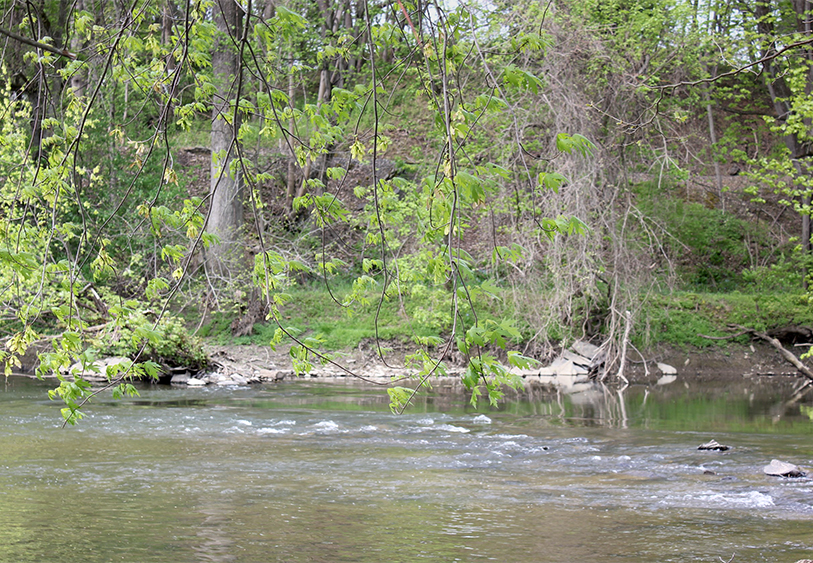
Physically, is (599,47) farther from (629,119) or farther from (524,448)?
(524,448)

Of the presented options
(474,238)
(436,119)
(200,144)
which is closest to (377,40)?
(436,119)

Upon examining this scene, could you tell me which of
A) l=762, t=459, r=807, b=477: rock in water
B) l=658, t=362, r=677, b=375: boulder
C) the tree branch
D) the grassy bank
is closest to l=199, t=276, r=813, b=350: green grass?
the grassy bank

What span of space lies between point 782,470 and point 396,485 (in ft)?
13.3

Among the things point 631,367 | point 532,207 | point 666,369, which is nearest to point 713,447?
point 532,207

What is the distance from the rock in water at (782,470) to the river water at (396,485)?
5.2 inches

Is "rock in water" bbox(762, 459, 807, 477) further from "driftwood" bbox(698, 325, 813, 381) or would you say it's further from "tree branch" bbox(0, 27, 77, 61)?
"driftwood" bbox(698, 325, 813, 381)

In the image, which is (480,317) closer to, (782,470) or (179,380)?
(179,380)

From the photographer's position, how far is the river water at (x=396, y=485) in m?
5.62

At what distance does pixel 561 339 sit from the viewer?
773 inches

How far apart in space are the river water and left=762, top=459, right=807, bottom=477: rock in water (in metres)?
0.13

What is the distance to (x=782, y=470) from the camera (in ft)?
26.7

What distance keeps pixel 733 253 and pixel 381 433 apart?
→ 20040 millimetres

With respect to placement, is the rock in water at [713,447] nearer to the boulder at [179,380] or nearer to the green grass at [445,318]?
the green grass at [445,318]

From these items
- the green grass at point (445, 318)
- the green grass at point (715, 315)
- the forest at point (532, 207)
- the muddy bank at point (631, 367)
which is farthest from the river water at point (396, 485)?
the green grass at point (715, 315)
